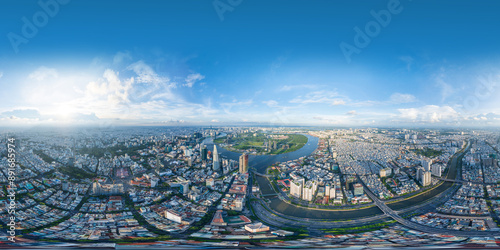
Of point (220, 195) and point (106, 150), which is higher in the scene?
point (106, 150)

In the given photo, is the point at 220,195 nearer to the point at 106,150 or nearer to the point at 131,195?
the point at 131,195

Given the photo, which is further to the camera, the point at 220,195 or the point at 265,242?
the point at 220,195

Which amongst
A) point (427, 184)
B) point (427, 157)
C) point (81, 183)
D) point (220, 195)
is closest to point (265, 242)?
point (220, 195)

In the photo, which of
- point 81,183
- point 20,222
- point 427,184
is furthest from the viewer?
point 427,184

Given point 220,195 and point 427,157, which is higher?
point 427,157

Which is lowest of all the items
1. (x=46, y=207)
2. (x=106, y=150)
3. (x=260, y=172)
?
(x=260, y=172)

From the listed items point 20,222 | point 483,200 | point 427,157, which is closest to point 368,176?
point 483,200

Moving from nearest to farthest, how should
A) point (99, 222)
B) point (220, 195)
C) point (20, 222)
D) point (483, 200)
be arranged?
point (20, 222)
point (99, 222)
point (483, 200)
point (220, 195)

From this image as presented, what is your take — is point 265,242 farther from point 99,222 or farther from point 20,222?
point 20,222

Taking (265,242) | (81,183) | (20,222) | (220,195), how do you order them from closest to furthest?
(265,242)
(20,222)
(81,183)
(220,195)
